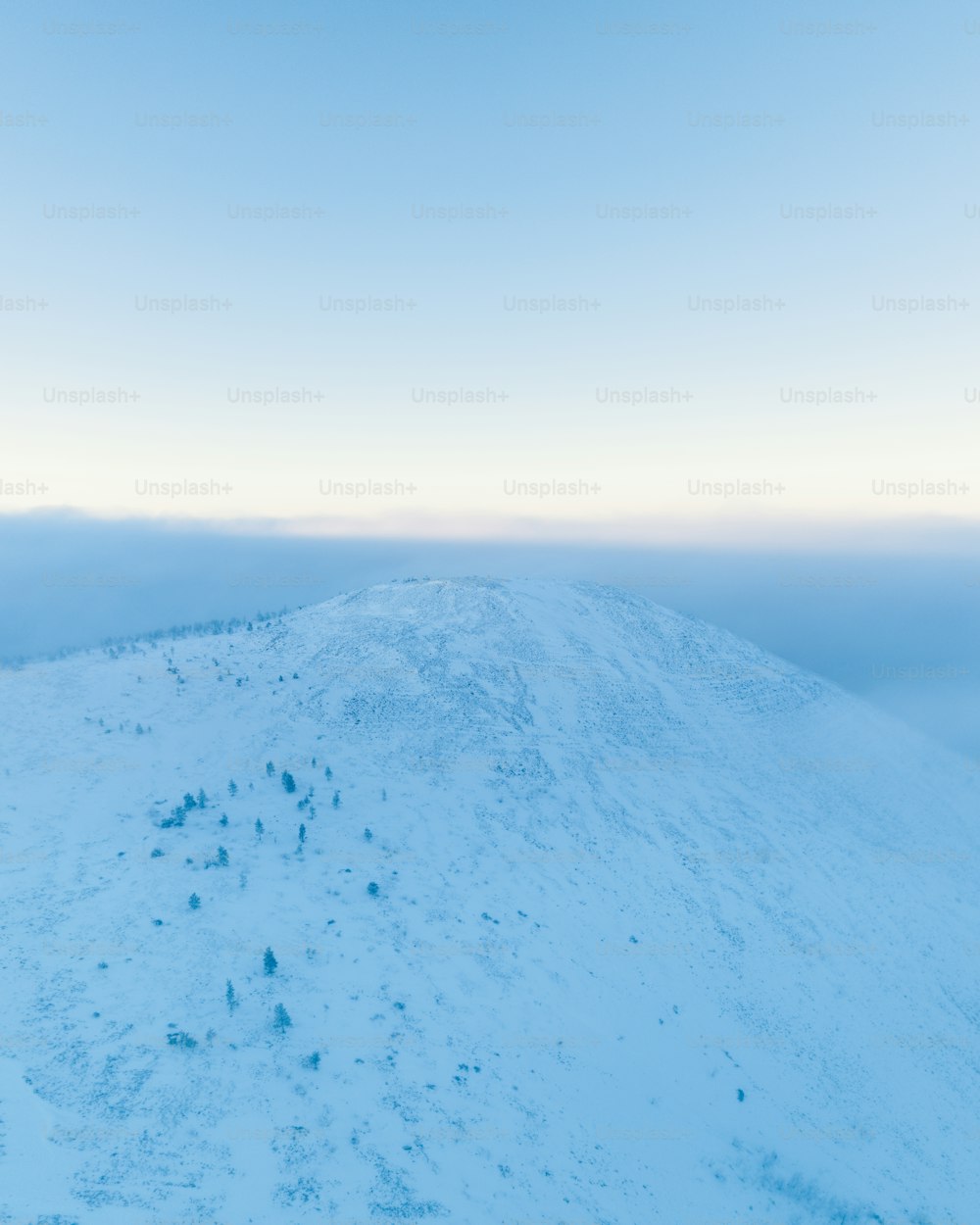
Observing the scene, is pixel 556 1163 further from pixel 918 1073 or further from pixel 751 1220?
pixel 918 1073

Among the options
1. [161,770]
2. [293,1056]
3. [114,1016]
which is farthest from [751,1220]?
[161,770]

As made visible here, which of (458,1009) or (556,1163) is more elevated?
(458,1009)

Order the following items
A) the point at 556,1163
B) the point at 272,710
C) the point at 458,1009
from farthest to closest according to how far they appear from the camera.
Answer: the point at 272,710 < the point at 458,1009 < the point at 556,1163

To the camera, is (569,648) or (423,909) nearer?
(423,909)

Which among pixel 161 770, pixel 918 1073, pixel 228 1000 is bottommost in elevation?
pixel 918 1073

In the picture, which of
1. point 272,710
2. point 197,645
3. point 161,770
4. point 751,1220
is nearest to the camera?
point 751,1220

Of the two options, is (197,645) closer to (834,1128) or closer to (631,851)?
(631,851)

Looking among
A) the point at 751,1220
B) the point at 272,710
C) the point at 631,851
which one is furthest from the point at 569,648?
the point at 751,1220
